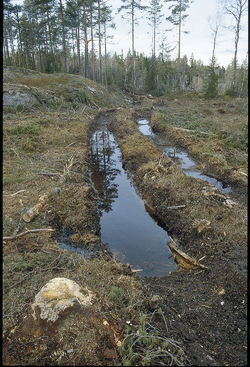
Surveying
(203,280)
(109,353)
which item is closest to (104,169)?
(203,280)

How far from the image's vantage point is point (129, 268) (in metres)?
5.45

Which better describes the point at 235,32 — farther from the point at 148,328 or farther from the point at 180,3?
the point at 148,328

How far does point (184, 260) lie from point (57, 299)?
11.3 ft

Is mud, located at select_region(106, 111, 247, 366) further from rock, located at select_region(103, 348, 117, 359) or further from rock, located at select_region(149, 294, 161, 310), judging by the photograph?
rock, located at select_region(103, 348, 117, 359)

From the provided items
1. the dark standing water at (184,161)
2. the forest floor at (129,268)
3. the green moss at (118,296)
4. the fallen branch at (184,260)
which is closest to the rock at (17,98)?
the forest floor at (129,268)

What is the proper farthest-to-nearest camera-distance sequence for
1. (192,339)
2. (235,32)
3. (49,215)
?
(235,32)
(49,215)
(192,339)

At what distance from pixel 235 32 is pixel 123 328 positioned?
3654 cm

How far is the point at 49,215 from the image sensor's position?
6.96 meters

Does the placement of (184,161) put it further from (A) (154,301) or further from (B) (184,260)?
(A) (154,301)

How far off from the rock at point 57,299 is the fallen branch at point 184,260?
2.82 m

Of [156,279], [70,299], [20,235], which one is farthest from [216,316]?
[20,235]

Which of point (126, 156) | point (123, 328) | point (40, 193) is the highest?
point (126, 156)

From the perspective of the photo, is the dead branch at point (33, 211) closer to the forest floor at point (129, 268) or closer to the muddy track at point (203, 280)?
the forest floor at point (129, 268)

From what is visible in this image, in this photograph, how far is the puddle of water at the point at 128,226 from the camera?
6.33 m
